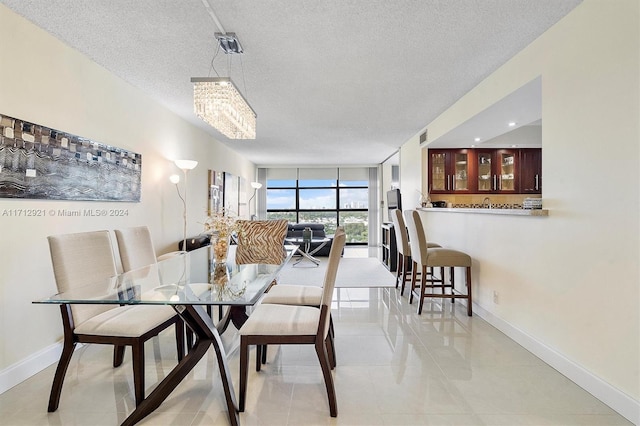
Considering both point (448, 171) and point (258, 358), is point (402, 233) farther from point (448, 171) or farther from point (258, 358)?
point (258, 358)

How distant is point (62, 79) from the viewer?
249cm

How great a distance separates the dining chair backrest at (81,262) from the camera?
186 cm

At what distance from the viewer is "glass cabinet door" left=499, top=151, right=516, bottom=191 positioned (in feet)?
16.9

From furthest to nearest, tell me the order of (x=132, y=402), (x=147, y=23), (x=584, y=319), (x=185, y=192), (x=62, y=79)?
(x=185, y=192) < (x=62, y=79) < (x=147, y=23) < (x=584, y=319) < (x=132, y=402)

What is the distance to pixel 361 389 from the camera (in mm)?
2033

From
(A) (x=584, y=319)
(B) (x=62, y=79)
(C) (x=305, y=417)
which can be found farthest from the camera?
(B) (x=62, y=79)

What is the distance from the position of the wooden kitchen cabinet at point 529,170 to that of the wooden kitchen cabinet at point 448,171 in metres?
0.84

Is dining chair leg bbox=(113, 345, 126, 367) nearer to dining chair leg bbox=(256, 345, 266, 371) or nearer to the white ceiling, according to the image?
dining chair leg bbox=(256, 345, 266, 371)

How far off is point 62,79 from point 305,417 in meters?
3.01

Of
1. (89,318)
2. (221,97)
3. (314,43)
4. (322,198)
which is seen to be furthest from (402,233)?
(322,198)

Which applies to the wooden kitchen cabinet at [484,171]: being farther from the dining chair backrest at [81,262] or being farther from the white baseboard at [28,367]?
the white baseboard at [28,367]

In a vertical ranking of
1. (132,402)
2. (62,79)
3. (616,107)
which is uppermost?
(62,79)

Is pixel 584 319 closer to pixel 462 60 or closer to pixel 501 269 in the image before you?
pixel 501 269

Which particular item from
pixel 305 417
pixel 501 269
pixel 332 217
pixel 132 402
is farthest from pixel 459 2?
pixel 332 217
